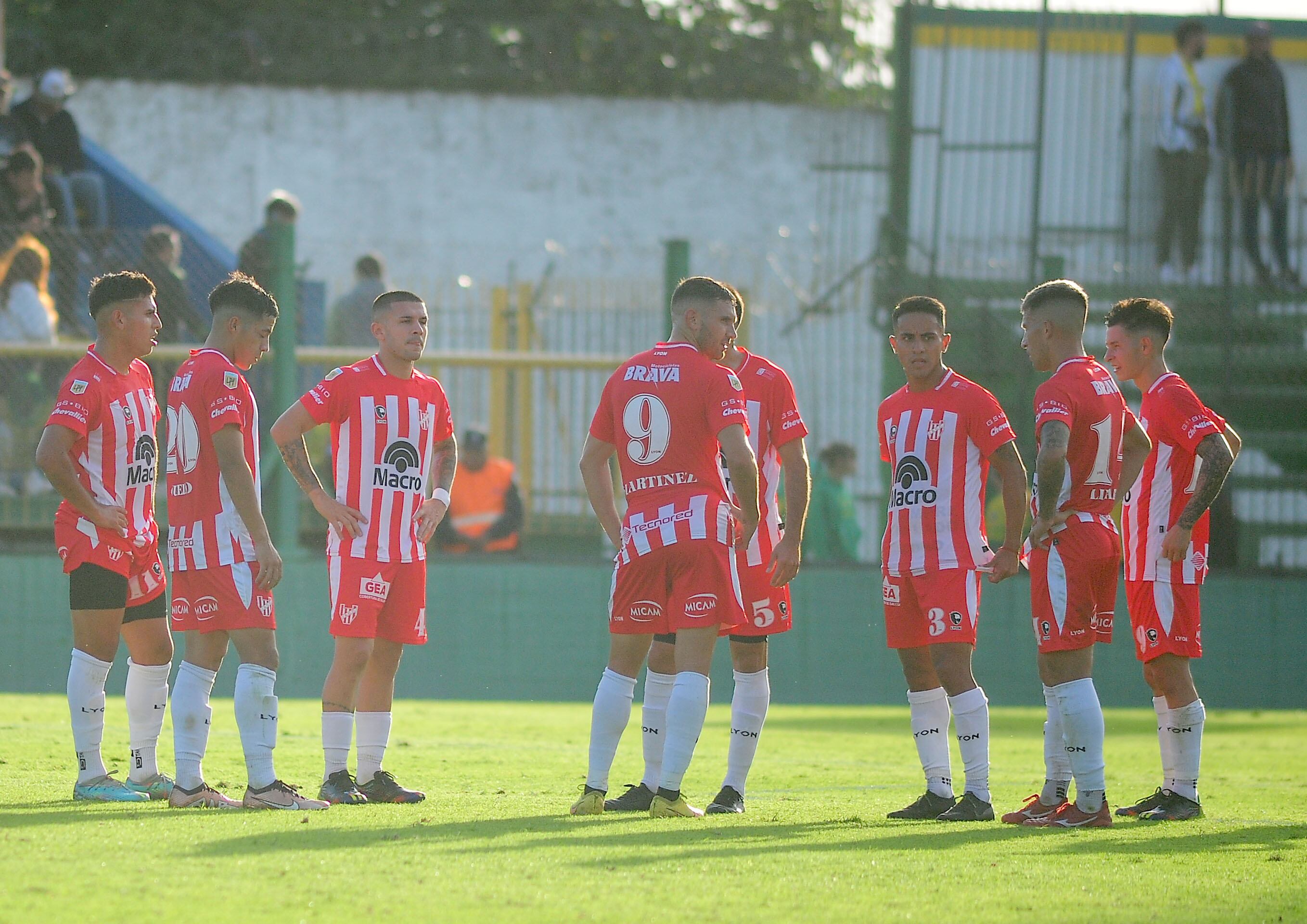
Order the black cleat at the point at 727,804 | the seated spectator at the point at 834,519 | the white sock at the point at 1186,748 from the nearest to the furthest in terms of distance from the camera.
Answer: the black cleat at the point at 727,804
the white sock at the point at 1186,748
the seated spectator at the point at 834,519

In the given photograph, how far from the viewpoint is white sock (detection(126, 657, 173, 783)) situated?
6.73 m

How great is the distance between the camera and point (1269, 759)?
9.57 m

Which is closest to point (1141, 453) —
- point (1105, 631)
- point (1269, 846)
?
point (1105, 631)

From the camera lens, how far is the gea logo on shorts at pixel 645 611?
6391 millimetres

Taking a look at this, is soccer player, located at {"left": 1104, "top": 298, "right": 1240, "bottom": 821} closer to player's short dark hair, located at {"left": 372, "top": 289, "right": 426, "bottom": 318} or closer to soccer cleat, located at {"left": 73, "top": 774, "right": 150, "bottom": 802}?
player's short dark hair, located at {"left": 372, "top": 289, "right": 426, "bottom": 318}

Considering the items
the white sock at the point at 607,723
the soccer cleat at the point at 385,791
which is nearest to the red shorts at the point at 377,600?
the soccer cleat at the point at 385,791

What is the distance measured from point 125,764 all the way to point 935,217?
33.9 ft

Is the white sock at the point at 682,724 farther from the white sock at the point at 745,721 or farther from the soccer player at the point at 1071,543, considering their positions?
the soccer player at the point at 1071,543

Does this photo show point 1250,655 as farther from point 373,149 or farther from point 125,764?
point 373,149

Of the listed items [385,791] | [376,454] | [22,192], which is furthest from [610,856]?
[22,192]

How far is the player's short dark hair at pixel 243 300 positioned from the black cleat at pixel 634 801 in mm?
2295

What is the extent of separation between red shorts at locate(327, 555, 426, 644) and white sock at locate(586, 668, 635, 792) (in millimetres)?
746

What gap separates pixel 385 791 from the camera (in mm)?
6613

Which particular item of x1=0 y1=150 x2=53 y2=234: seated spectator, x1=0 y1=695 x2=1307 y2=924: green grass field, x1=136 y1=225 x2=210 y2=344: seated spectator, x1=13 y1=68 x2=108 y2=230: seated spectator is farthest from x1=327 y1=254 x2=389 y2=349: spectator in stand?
x1=0 y1=695 x2=1307 y2=924: green grass field
